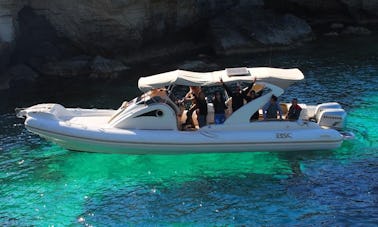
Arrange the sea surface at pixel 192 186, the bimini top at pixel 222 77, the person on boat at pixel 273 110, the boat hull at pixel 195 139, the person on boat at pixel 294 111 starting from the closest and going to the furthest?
the sea surface at pixel 192 186 < the boat hull at pixel 195 139 < the bimini top at pixel 222 77 < the person on boat at pixel 273 110 < the person on boat at pixel 294 111

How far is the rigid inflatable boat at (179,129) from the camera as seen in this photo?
17281mm

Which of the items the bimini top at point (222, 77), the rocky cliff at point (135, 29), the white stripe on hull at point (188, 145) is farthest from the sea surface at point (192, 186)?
the rocky cliff at point (135, 29)

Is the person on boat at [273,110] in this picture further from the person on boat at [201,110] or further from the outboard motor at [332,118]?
the person on boat at [201,110]

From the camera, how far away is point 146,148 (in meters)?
17.5

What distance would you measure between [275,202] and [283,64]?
17267 millimetres

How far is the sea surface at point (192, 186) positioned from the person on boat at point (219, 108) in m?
1.18

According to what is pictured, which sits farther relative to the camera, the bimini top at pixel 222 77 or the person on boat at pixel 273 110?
the person on boat at pixel 273 110

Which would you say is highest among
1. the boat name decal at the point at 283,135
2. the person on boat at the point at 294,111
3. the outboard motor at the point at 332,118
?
the person on boat at the point at 294,111

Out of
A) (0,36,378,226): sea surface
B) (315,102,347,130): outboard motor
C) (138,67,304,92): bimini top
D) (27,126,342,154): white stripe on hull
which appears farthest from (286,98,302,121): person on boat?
(0,36,378,226): sea surface

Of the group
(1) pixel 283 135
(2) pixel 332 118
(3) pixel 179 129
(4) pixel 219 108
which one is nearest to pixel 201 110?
(4) pixel 219 108

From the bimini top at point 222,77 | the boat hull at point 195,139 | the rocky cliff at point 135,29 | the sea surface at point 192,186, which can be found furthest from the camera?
the rocky cliff at point 135,29

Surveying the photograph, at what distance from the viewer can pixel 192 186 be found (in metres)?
16.0

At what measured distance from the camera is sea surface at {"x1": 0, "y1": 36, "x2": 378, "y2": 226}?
14.3 m

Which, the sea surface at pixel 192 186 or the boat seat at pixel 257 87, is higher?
the boat seat at pixel 257 87
